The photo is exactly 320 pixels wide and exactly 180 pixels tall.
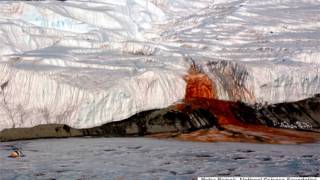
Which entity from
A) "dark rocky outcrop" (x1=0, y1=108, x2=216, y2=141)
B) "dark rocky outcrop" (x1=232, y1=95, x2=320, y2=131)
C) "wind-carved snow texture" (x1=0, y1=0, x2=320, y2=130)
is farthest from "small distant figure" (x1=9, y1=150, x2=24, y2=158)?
"dark rocky outcrop" (x1=232, y1=95, x2=320, y2=131)

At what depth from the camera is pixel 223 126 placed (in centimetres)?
1980

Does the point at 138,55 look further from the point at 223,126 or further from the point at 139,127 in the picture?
the point at 223,126

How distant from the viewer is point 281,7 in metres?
30.4

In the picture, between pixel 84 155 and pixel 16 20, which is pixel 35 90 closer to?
pixel 84 155

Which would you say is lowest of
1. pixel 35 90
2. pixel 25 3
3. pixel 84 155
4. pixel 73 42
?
pixel 84 155

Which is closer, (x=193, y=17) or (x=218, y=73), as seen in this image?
(x=218, y=73)

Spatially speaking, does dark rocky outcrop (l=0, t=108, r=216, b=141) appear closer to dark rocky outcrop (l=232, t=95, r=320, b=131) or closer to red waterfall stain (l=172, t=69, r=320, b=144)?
red waterfall stain (l=172, t=69, r=320, b=144)

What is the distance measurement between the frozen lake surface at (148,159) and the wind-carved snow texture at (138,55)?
2.29 metres

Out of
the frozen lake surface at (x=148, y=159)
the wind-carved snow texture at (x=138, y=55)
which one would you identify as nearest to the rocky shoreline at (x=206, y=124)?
the wind-carved snow texture at (x=138, y=55)

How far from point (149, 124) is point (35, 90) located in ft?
13.5

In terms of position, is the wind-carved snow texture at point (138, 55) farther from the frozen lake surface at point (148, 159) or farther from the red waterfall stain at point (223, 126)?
the frozen lake surface at point (148, 159)

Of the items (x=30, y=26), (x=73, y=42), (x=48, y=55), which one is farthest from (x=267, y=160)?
(x=30, y=26)

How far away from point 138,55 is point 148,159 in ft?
30.8

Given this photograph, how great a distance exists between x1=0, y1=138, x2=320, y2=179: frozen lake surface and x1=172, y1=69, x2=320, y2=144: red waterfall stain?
0.96m
